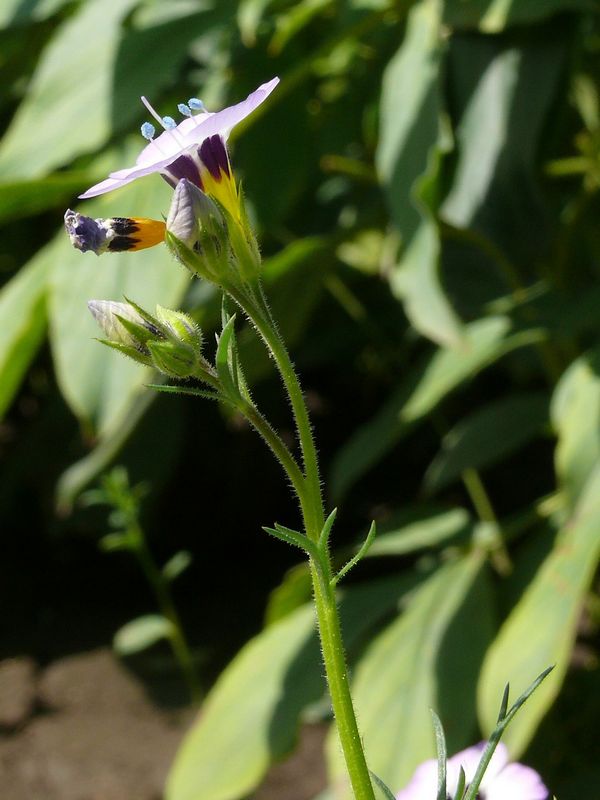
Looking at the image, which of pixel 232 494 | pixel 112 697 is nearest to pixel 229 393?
pixel 112 697

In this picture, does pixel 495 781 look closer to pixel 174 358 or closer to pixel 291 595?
pixel 174 358

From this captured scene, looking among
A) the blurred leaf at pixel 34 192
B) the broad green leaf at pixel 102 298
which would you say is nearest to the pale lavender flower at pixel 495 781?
the broad green leaf at pixel 102 298

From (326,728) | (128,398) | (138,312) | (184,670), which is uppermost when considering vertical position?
(138,312)

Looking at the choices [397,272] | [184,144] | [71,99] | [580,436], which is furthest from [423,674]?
[184,144]

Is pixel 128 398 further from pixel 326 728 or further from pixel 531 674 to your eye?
pixel 326 728

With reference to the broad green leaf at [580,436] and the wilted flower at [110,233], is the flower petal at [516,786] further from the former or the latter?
the broad green leaf at [580,436]

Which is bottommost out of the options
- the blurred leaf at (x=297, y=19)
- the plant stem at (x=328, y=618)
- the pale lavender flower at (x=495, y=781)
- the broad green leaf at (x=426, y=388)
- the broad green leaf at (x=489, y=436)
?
the broad green leaf at (x=489, y=436)

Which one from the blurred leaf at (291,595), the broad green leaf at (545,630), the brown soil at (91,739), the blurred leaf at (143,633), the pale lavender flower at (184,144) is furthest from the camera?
the brown soil at (91,739)
